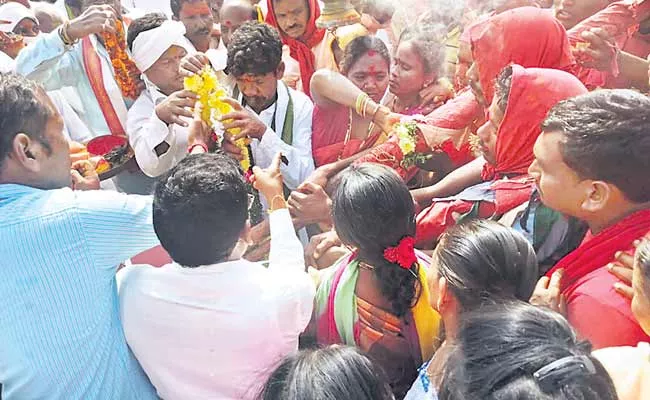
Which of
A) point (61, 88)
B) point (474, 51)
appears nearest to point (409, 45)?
point (474, 51)

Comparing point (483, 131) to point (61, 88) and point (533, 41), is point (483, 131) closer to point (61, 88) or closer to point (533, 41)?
point (533, 41)

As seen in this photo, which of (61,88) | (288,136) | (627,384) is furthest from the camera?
(61,88)

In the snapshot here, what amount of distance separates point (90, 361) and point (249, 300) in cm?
56

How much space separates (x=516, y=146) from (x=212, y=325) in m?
1.43

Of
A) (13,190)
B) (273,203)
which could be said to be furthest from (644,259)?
(13,190)

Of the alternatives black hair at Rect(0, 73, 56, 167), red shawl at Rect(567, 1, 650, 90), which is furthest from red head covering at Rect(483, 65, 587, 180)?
black hair at Rect(0, 73, 56, 167)

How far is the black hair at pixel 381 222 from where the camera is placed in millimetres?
1884

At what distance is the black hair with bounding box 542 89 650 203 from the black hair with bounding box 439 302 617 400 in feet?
2.10

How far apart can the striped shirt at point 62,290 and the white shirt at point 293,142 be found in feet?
4.69

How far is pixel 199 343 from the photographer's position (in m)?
1.75

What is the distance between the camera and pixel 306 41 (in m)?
4.30

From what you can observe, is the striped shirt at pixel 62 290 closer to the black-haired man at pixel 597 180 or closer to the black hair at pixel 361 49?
the black-haired man at pixel 597 180

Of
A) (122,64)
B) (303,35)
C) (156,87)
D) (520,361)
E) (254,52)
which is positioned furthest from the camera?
(303,35)

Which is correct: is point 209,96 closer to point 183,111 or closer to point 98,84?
point 183,111
